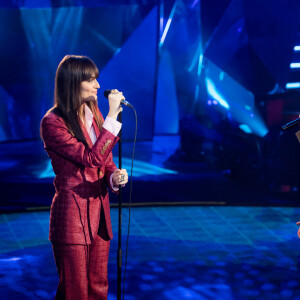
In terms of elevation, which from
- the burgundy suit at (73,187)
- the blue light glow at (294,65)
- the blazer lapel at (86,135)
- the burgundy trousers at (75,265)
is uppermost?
the blue light glow at (294,65)

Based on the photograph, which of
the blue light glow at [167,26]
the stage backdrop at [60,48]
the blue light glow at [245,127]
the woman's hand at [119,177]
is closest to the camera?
the woman's hand at [119,177]

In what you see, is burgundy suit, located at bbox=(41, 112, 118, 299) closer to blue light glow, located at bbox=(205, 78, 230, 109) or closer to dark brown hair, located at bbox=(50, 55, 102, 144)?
dark brown hair, located at bbox=(50, 55, 102, 144)

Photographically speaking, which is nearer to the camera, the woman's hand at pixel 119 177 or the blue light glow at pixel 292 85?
the woman's hand at pixel 119 177

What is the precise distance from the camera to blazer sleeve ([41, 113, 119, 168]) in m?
1.94

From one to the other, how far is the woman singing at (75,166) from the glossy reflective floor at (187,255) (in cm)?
116

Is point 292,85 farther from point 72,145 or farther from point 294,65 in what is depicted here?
point 72,145

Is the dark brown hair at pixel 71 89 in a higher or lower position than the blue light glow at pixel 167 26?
lower

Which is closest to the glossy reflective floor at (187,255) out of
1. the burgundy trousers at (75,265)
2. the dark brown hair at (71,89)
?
the burgundy trousers at (75,265)

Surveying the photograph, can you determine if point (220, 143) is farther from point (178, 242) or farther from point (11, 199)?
point (11, 199)

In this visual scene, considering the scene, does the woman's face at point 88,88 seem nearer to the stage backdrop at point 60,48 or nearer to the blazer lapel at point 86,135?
the blazer lapel at point 86,135

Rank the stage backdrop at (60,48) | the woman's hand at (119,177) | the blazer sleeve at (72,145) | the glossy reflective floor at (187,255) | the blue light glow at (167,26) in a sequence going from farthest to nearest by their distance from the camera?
the blue light glow at (167,26), the stage backdrop at (60,48), the glossy reflective floor at (187,255), the woman's hand at (119,177), the blazer sleeve at (72,145)

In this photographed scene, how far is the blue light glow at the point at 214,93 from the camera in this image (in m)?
5.82

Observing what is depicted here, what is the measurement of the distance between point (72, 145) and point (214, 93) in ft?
13.7

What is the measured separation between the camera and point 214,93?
586 centimetres
